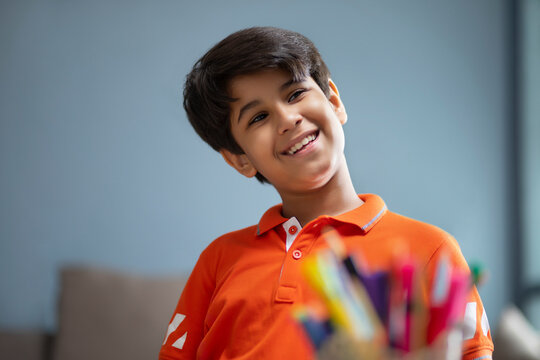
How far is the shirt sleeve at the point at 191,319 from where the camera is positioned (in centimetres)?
83

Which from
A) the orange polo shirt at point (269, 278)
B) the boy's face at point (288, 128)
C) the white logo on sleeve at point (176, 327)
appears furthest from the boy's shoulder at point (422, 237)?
the white logo on sleeve at point (176, 327)

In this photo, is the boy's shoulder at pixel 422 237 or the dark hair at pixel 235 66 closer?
the boy's shoulder at pixel 422 237

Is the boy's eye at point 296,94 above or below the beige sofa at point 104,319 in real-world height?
above

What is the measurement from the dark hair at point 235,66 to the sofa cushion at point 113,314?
816 mm

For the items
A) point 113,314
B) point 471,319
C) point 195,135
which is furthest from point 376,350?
point 195,135

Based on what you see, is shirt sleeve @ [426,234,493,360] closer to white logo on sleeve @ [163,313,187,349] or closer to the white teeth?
the white teeth

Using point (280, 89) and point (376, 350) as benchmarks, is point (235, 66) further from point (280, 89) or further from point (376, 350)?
point (376, 350)

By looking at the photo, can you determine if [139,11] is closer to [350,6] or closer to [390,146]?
[350,6]

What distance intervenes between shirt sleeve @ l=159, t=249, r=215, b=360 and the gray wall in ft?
3.43

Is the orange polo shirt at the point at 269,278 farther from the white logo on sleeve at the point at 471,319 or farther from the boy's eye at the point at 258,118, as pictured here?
the boy's eye at the point at 258,118

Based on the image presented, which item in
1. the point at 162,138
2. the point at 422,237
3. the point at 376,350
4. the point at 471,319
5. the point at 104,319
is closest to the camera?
the point at 376,350

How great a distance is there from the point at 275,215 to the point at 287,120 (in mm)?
181

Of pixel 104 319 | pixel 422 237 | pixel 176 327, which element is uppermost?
pixel 422 237

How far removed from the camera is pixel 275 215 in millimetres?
900
